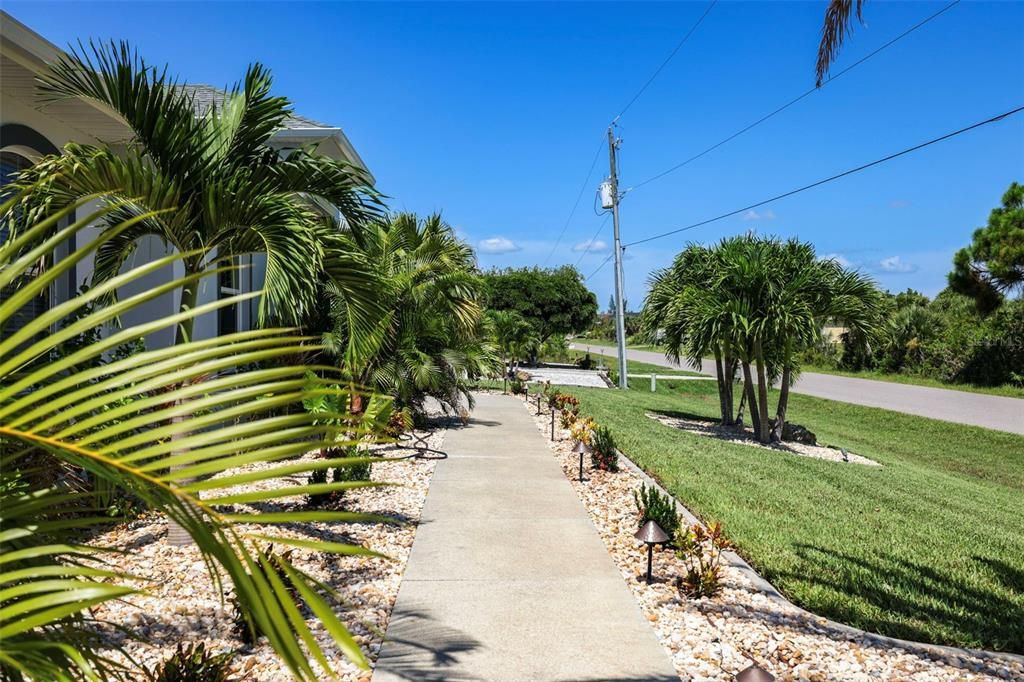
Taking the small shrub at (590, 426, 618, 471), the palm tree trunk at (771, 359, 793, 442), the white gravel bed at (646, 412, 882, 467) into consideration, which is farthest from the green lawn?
the palm tree trunk at (771, 359, 793, 442)

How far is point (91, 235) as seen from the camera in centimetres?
744

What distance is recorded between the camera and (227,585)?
475cm

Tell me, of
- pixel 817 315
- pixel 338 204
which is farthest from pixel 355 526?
pixel 817 315

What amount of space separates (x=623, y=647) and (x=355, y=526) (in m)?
3.37

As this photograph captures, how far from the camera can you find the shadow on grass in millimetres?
4207

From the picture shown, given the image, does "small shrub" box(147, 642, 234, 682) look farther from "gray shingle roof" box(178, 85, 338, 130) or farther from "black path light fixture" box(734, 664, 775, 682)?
"gray shingle roof" box(178, 85, 338, 130)

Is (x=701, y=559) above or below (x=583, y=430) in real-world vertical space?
below

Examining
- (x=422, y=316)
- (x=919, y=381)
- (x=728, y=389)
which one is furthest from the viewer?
(x=919, y=381)

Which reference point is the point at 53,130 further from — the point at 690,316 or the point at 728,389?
the point at 728,389

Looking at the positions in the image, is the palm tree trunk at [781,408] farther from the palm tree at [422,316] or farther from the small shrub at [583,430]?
the palm tree at [422,316]

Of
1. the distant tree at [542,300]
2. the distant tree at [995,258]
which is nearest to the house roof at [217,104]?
the distant tree at [995,258]

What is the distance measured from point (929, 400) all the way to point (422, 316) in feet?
70.7

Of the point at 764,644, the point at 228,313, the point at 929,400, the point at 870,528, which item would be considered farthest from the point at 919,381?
the point at 764,644

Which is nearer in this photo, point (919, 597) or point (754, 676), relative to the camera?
point (754, 676)
